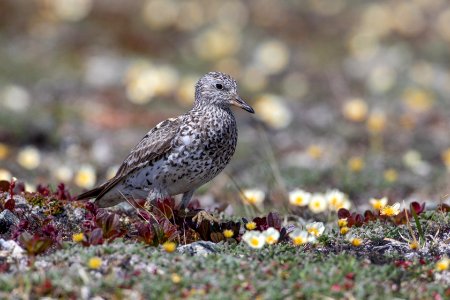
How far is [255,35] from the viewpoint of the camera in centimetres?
2083

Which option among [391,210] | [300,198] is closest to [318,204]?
[300,198]

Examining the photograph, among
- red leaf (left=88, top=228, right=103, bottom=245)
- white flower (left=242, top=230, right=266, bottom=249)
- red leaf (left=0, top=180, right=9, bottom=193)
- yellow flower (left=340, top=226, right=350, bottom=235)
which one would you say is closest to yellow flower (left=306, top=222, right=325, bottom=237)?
yellow flower (left=340, top=226, right=350, bottom=235)

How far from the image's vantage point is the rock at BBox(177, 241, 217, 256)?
612 centimetres

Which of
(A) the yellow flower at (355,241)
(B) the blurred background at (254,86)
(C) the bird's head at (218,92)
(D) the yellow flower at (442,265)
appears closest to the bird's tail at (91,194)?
(B) the blurred background at (254,86)

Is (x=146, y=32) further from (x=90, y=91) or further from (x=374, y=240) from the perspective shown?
(x=374, y=240)

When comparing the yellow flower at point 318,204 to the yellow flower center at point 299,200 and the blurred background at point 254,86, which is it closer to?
the yellow flower center at point 299,200

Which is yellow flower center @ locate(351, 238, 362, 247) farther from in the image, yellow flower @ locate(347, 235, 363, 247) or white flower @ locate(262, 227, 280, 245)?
white flower @ locate(262, 227, 280, 245)

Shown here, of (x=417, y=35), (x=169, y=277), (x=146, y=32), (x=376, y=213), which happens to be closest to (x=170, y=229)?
(x=169, y=277)

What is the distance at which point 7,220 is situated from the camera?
6.63 metres

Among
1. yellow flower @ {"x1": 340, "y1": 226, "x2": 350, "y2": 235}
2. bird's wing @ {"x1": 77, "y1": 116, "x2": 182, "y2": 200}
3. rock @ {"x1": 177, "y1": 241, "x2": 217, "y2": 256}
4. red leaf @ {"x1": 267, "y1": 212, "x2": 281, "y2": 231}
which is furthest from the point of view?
bird's wing @ {"x1": 77, "y1": 116, "x2": 182, "y2": 200}

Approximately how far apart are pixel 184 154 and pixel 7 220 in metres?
1.80

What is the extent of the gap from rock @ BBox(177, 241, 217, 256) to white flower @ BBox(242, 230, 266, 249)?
33 centimetres

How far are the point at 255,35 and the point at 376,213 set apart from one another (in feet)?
44.9

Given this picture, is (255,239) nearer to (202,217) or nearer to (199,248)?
(199,248)
